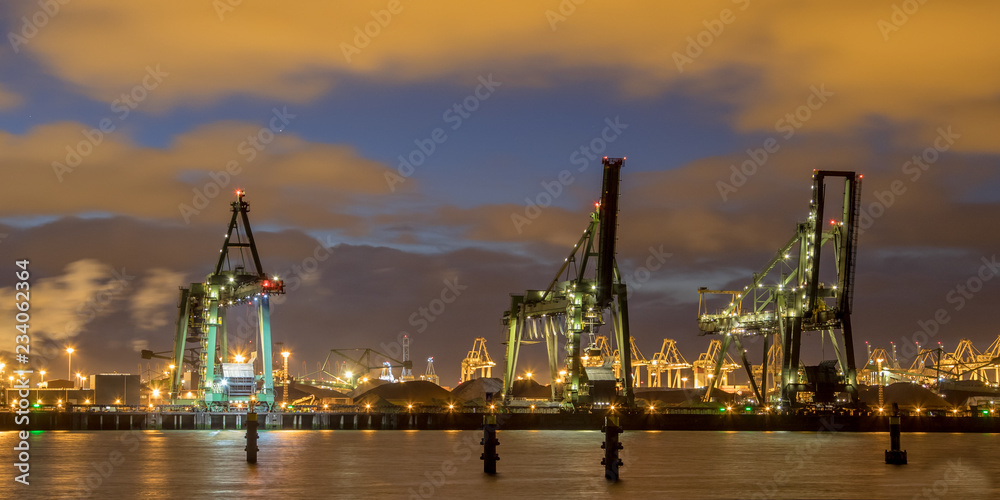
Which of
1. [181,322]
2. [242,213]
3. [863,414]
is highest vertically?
[242,213]

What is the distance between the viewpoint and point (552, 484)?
4372 centimetres

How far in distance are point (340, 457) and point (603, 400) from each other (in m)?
51.4

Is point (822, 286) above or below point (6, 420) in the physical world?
above

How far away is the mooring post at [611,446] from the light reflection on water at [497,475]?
2.40 ft

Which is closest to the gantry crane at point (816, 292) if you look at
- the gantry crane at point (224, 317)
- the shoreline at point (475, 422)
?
the shoreline at point (475, 422)

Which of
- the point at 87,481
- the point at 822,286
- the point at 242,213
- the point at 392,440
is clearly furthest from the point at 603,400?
the point at 87,481

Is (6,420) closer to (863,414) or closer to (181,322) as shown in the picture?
(181,322)

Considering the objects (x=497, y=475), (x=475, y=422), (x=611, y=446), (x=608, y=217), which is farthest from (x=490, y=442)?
(x=475, y=422)

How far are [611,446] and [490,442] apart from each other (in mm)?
4993

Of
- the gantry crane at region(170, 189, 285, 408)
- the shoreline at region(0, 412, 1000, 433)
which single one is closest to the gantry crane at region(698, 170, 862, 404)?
the shoreline at region(0, 412, 1000, 433)

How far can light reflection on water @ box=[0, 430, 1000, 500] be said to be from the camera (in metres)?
40.8

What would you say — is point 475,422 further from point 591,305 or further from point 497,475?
point 497,475

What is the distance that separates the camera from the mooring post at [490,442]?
142 ft

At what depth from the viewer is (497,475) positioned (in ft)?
155
